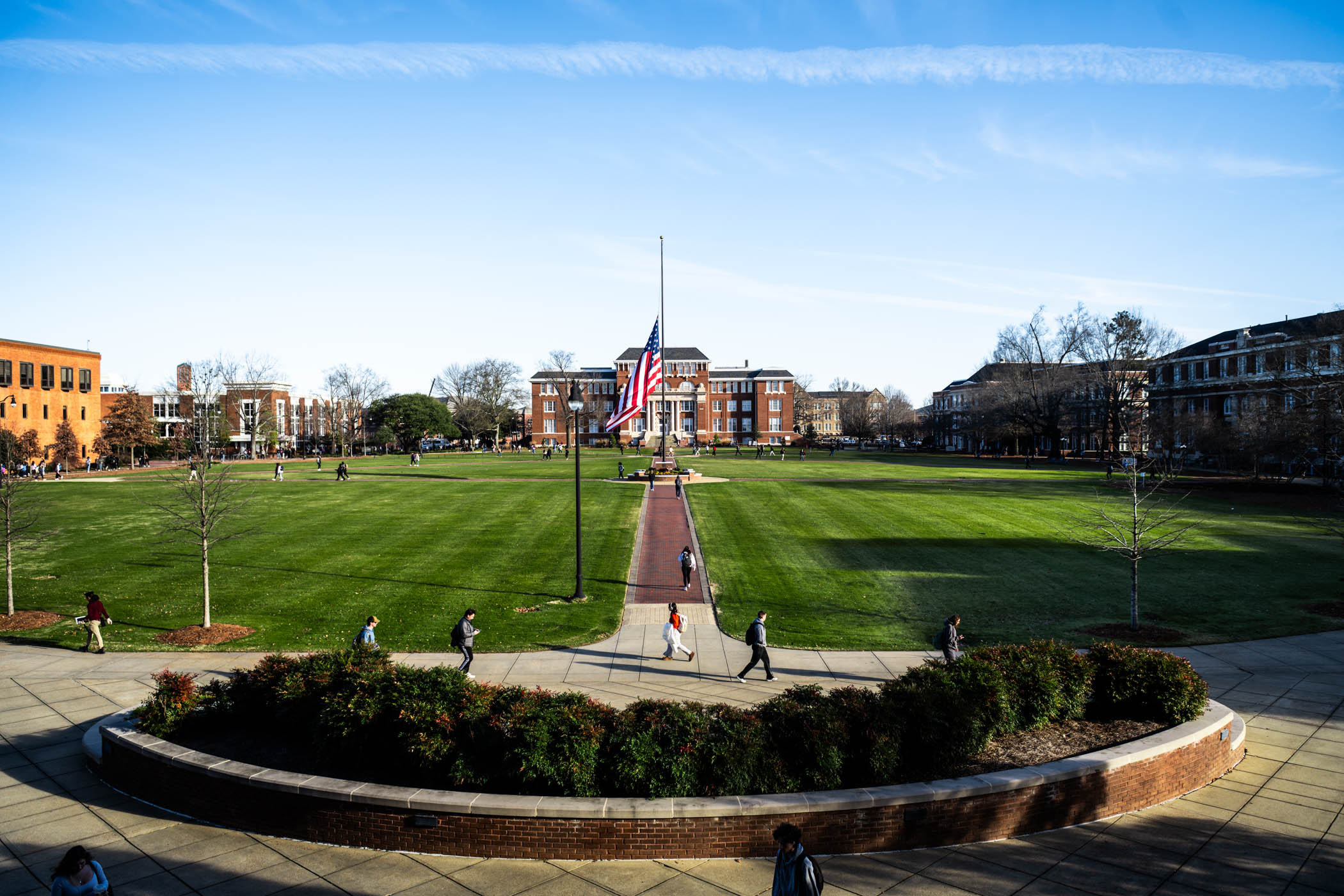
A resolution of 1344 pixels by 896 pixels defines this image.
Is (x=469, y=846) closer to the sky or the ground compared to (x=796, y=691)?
closer to the ground

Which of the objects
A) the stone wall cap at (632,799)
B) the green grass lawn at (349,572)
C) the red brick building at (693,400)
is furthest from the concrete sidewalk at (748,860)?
the red brick building at (693,400)

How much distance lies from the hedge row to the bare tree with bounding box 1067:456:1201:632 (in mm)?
10543

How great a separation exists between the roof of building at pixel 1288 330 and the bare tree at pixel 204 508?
6157 centimetres

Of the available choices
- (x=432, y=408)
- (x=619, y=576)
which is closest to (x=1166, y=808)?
(x=619, y=576)

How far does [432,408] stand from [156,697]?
356 feet

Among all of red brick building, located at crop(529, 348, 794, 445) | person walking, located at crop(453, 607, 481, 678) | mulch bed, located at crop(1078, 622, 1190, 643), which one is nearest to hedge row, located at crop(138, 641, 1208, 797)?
person walking, located at crop(453, 607, 481, 678)

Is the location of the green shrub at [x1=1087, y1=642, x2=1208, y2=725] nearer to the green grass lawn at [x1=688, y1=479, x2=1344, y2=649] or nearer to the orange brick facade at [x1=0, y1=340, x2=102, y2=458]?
the green grass lawn at [x1=688, y1=479, x2=1344, y2=649]

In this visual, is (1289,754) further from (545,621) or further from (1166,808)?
(545,621)

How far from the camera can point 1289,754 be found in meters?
12.2

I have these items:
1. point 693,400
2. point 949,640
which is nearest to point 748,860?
point 949,640

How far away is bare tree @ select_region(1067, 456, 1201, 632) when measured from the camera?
887 inches

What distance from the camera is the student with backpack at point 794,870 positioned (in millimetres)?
6352

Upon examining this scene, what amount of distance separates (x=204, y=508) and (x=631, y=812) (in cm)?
1804

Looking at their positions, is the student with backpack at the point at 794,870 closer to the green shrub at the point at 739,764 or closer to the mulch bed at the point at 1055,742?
the green shrub at the point at 739,764
